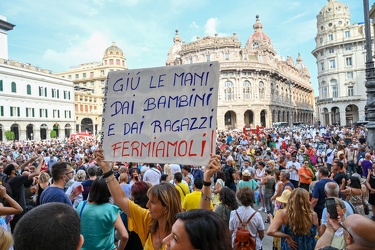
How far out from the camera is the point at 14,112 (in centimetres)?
4272

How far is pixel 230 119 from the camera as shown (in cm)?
5806

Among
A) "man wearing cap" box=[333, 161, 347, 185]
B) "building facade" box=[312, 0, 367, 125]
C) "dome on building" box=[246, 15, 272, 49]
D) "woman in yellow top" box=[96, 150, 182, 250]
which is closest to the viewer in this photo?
"woman in yellow top" box=[96, 150, 182, 250]

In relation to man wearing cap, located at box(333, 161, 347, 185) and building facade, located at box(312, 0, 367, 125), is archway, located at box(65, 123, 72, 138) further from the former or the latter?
man wearing cap, located at box(333, 161, 347, 185)

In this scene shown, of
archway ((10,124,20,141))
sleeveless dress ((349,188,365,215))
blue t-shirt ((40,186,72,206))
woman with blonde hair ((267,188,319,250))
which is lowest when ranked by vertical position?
sleeveless dress ((349,188,365,215))

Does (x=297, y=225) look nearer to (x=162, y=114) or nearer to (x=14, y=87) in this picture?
(x=162, y=114)

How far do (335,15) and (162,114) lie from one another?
62.7 meters

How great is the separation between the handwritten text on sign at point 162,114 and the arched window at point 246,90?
54524 mm

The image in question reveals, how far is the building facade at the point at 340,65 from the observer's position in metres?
52.0

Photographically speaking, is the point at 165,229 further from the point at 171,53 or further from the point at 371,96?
the point at 171,53

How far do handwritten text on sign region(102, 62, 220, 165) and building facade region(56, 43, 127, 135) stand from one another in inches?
2343

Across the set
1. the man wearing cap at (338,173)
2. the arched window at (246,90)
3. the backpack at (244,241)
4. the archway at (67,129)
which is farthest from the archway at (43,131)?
the backpack at (244,241)

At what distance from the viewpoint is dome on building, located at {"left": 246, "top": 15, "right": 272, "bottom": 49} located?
6605 centimetres

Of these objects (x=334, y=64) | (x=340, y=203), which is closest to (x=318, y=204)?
(x=340, y=203)

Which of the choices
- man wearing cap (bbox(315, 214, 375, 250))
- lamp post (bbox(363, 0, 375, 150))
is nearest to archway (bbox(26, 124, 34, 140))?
lamp post (bbox(363, 0, 375, 150))
